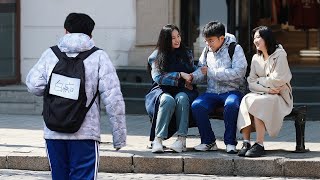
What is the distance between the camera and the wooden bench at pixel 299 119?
1009 centimetres

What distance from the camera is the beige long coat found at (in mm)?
9852

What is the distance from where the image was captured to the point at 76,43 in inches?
246

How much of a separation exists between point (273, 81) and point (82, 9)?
5.96 metres

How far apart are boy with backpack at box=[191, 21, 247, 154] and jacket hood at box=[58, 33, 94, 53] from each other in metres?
3.96

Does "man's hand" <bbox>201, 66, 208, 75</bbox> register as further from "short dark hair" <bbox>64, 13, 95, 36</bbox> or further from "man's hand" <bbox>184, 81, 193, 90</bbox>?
"short dark hair" <bbox>64, 13, 95, 36</bbox>

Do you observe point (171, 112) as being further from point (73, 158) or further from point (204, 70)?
point (73, 158)

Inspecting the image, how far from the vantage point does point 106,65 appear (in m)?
→ 6.29

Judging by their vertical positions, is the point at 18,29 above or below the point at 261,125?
above

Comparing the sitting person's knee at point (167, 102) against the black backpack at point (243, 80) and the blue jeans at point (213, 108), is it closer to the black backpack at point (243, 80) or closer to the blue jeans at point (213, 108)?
the blue jeans at point (213, 108)

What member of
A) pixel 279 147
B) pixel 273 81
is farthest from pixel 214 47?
pixel 279 147

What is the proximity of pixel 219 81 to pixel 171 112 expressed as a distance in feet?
2.26

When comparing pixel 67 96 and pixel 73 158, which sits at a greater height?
pixel 67 96

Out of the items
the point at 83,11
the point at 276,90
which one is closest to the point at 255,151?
the point at 276,90

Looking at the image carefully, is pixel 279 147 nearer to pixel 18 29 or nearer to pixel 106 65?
pixel 106 65
